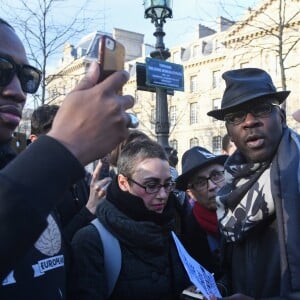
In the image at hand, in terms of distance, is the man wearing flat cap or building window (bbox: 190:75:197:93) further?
building window (bbox: 190:75:197:93)

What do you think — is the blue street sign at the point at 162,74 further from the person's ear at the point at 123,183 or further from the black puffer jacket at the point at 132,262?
the black puffer jacket at the point at 132,262

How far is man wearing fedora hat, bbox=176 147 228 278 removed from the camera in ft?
9.12

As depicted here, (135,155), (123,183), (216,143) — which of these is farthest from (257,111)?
(216,143)

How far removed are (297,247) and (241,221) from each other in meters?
0.35

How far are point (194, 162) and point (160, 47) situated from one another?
4.59m

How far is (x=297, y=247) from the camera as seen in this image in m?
1.86

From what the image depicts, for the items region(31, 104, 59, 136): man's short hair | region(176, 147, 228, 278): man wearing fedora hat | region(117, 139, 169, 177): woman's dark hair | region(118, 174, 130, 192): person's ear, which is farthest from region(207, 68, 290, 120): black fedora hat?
region(31, 104, 59, 136): man's short hair

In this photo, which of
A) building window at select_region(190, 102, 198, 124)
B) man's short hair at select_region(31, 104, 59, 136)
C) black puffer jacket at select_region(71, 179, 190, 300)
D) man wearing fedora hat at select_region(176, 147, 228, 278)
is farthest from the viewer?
building window at select_region(190, 102, 198, 124)

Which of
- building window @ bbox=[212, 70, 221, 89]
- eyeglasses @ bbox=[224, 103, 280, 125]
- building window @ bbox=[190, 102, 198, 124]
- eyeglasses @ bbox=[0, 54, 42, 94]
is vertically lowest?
Answer: eyeglasses @ bbox=[0, 54, 42, 94]

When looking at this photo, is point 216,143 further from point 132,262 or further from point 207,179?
point 132,262

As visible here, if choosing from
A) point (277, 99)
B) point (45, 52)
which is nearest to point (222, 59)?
point (45, 52)

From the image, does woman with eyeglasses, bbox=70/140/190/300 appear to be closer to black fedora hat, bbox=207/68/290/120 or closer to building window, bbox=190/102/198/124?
black fedora hat, bbox=207/68/290/120

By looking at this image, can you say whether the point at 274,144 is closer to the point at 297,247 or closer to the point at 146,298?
the point at 297,247

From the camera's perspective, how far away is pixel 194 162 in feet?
10.9
